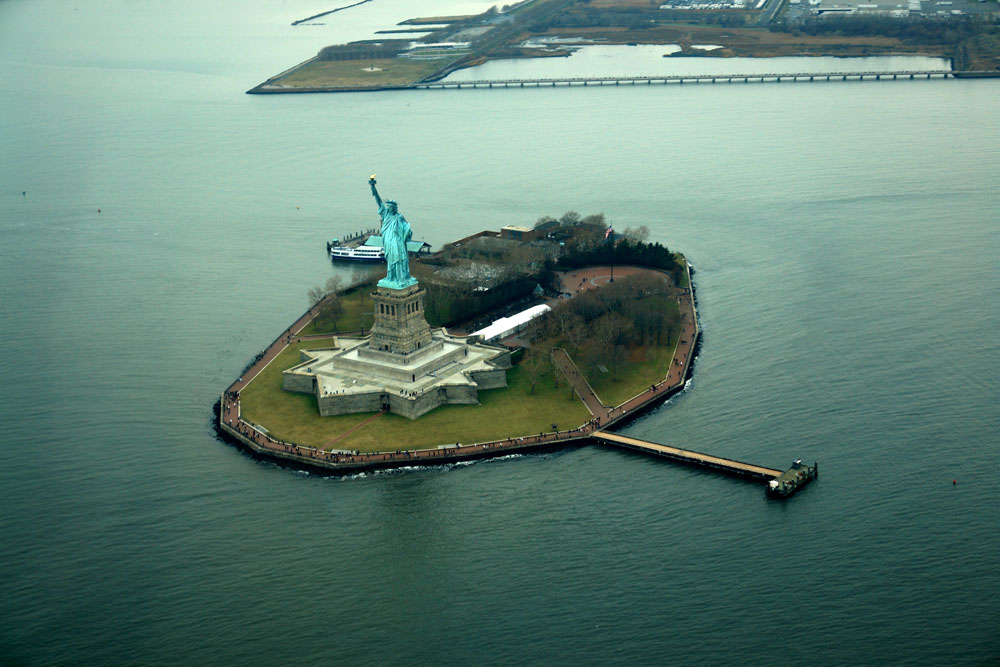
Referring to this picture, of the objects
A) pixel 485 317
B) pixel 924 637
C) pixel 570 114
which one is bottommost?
pixel 924 637

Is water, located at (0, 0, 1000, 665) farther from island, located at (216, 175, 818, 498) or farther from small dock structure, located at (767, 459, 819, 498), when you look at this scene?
island, located at (216, 175, 818, 498)

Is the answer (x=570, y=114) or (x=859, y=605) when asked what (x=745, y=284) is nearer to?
(x=859, y=605)

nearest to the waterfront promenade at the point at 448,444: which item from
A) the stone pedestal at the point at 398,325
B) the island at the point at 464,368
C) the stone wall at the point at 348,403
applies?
the island at the point at 464,368

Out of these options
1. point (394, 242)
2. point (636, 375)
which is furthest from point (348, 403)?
point (636, 375)

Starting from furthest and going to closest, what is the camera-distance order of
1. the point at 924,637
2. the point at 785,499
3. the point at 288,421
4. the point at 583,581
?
the point at 288,421 < the point at 785,499 < the point at 583,581 < the point at 924,637

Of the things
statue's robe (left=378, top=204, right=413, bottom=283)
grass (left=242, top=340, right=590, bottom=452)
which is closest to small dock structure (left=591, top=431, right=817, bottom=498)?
grass (left=242, top=340, right=590, bottom=452)

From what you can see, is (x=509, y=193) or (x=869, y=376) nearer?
(x=869, y=376)

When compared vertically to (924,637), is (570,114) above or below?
above

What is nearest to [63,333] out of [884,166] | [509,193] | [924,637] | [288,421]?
[288,421]

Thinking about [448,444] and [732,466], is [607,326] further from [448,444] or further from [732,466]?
[732,466]
